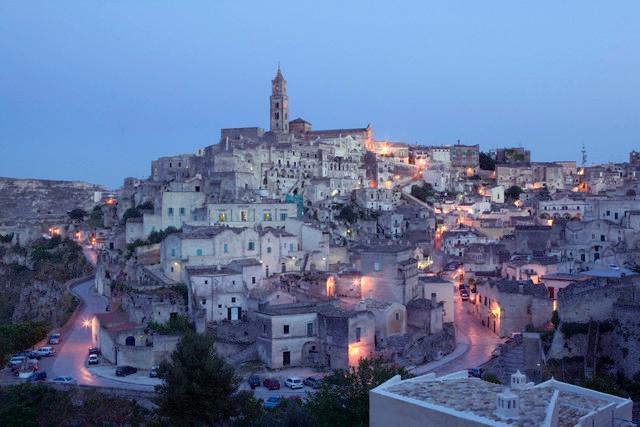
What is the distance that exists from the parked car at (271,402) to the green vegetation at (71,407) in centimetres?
390

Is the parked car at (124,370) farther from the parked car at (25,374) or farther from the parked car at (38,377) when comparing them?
the parked car at (25,374)

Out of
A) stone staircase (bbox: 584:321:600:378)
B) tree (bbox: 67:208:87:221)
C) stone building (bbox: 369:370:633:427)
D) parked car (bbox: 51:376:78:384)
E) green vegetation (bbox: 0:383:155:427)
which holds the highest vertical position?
tree (bbox: 67:208:87:221)

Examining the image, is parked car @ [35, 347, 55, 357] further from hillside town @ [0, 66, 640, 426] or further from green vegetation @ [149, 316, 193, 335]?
green vegetation @ [149, 316, 193, 335]

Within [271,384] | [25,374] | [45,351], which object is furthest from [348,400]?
[45,351]

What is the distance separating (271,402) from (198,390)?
408 cm

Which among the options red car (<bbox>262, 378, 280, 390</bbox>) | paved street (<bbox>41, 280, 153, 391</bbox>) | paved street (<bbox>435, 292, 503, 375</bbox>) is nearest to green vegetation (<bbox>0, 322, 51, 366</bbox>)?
paved street (<bbox>41, 280, 153, 391</bbox>)

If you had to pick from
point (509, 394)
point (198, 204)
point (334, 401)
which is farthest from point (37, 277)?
point (509, 394)

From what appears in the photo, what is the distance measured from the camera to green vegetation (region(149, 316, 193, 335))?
29.8 metres

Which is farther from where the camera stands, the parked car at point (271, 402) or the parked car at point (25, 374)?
the parked car at point (25, 374)

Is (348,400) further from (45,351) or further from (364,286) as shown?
(45,351)

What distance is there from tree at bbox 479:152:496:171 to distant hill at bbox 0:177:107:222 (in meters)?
44.1

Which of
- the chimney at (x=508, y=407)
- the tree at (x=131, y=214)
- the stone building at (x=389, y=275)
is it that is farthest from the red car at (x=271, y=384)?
the tree at (x=131, y=214)

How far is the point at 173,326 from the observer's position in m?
30.3

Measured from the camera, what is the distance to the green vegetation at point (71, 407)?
78.3 feet
